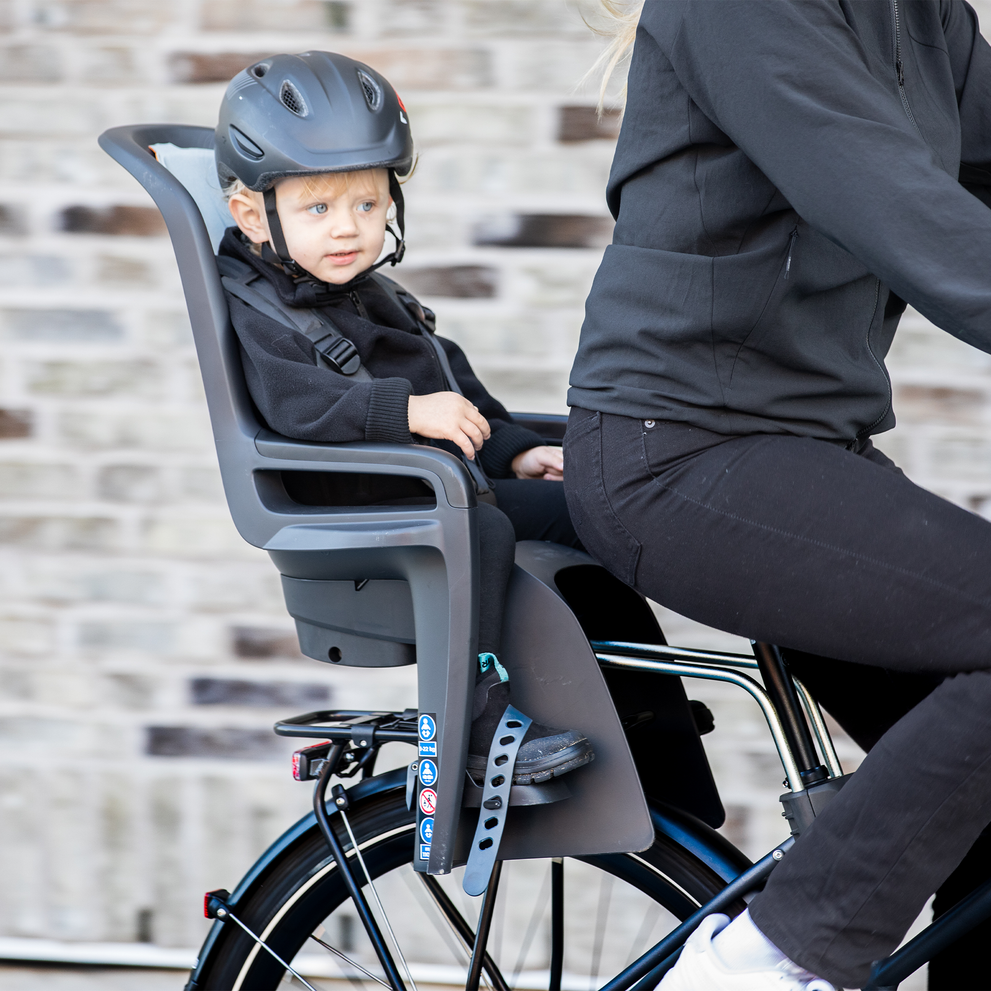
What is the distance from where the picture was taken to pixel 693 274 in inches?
48.0

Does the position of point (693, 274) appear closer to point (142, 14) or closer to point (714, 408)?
point (714, 408)

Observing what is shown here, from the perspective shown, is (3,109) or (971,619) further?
(3,109)

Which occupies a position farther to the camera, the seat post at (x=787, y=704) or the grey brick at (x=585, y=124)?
the grey brick at (x=585, y=124)

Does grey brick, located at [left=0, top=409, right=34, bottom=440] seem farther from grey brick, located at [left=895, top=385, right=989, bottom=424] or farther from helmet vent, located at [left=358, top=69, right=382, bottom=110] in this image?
grey brick, located at [left=895, top=385, right=989, bottom=424]

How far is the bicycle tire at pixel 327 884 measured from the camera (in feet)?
5.09

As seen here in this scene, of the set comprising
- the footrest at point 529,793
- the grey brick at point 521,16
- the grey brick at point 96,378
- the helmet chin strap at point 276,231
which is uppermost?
the grey brick at point 521,16

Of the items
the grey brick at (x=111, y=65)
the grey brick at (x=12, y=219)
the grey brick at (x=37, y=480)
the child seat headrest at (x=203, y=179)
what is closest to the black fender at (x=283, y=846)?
the child seat headrest at (x=203, y=179)

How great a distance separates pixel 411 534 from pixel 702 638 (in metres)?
1.29

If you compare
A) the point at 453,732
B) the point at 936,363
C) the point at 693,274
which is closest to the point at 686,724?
the point at 453,732

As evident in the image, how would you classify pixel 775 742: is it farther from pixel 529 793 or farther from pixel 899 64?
pixel 899 64

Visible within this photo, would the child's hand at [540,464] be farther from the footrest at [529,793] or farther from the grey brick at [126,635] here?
the grey brick at [126,635]

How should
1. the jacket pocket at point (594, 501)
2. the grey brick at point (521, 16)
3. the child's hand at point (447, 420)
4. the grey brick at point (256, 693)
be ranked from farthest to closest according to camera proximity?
the grey brick at point (256, 693), the grey brick at point (521, 16), the child's hand at point (447, 420), the jacket pocket at point (594, 501)

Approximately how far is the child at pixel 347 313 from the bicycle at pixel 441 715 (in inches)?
1.6

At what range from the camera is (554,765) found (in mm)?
1309
